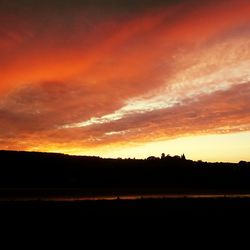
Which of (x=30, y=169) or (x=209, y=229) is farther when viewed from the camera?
(x=30, y=169)

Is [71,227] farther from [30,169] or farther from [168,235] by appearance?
[30,169]

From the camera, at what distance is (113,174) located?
89625 mm

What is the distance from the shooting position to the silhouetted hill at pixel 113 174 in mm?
75312

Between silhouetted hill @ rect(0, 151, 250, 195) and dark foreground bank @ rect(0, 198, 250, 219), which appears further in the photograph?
silhouetted hill @ rect(0, 151, 250, 195)

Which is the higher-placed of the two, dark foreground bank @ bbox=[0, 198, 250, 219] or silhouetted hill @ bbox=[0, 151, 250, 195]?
silhouetted hill @ bbox=[0, 151, 250, 195]

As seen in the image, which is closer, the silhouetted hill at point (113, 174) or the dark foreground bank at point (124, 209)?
the dark foreground bank at point (124, 209)

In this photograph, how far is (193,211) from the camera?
36.5m

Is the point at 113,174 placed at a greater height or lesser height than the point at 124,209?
greater

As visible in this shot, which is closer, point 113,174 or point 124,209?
point 124,209

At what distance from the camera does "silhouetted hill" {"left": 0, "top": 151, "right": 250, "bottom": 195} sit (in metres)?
75.3

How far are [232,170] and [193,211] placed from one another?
8139 cm

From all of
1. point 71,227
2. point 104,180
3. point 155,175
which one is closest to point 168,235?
point 71,227

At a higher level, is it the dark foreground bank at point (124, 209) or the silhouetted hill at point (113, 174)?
the silhouetted hill at point (113, 174)

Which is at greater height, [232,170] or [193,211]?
[232,170]
